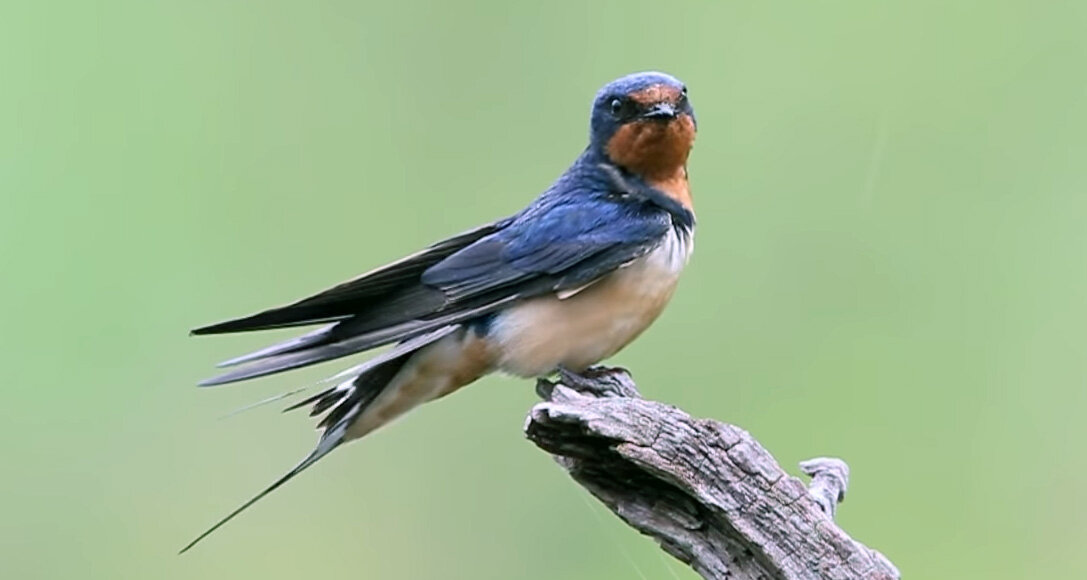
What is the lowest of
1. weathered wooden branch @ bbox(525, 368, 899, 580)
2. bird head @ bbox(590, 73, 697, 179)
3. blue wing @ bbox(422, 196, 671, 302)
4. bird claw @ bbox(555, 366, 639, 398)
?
weathered wooden branch @ bbox(525, 368, 899, 580)

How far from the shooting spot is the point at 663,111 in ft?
4.70

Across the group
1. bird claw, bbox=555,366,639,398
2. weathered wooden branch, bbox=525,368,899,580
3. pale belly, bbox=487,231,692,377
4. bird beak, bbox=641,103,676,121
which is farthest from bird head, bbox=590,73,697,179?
weathered wooden branch, bbox=525,368,899,580

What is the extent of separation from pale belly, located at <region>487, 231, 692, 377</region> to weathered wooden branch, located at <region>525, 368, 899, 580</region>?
27 centimetres

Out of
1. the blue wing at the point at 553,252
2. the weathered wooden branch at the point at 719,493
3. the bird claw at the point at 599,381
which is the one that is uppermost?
the blue wing at the point at 553,252

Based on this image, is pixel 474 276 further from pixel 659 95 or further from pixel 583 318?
pixel 659 95

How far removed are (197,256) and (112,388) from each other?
23 cm

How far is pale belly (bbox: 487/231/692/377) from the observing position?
1407 millimetres

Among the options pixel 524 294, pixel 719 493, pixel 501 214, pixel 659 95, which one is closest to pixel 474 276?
pixel 524 294

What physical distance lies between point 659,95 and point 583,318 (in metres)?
0.26

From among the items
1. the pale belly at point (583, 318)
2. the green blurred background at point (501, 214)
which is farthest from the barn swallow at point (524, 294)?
the green blurred background at point (501, 214)

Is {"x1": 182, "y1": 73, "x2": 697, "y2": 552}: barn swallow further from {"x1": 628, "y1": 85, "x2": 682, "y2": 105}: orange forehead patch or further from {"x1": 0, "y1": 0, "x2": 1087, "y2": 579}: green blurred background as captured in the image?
{"x1": 0, "y1": 0, "x2": 1087, "y2": 579}: green blurred background

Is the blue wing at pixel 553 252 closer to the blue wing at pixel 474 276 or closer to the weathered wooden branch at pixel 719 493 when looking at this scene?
the blue wing at pixel 474 276

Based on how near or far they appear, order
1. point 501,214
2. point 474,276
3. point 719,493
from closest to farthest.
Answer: point 719,493
point 474,276
point 501,214

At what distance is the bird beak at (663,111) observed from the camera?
1.43 m
